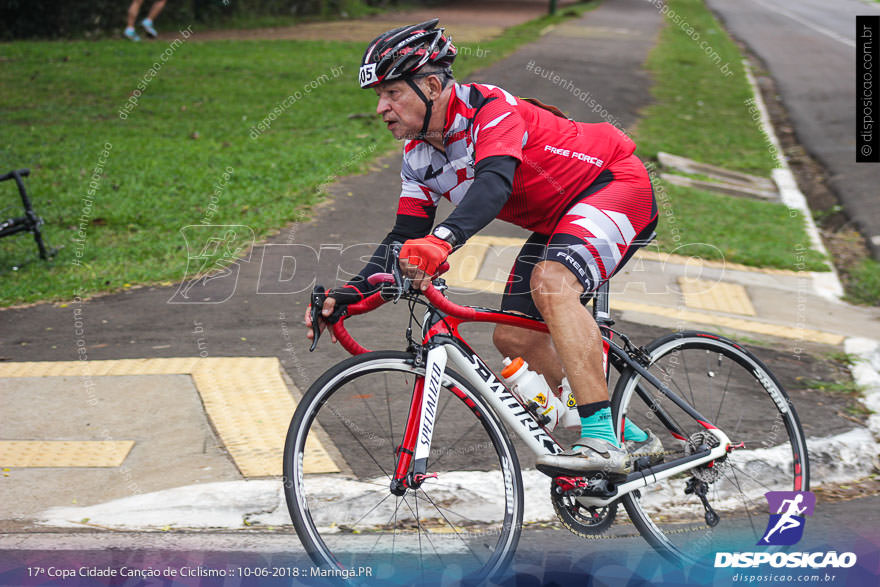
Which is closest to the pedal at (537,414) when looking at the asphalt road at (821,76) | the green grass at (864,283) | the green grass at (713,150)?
the green grass at (864,283)

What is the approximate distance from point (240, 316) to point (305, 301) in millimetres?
538

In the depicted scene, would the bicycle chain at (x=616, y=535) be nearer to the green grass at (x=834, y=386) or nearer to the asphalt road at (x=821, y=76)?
the green grass at (x=834, y=386)

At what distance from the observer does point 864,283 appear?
25.6 feet

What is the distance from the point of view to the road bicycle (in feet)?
10.7

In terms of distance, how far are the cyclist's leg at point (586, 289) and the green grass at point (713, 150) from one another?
16.0ft

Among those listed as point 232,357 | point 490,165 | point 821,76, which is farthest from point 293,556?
point 821,76

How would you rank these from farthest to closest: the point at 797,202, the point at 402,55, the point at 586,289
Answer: the point at 797,202 < the point at 586,289 < the point at 402,55

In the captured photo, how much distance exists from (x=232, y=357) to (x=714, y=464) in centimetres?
301

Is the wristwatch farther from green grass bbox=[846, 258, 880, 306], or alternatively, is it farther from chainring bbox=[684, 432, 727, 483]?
green grass bbox=[846, 258, 880, 306]

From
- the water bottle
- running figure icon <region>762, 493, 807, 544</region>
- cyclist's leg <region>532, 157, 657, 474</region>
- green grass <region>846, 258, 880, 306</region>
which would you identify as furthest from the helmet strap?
green grass <region>846, 258, 880, 306</region>

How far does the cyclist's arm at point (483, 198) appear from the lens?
123 inches

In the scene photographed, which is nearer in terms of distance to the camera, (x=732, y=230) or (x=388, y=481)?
(x=388, y=481)

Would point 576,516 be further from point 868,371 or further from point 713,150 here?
point 713,150

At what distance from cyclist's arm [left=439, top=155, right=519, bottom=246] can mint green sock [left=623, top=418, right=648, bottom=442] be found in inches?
46.2
